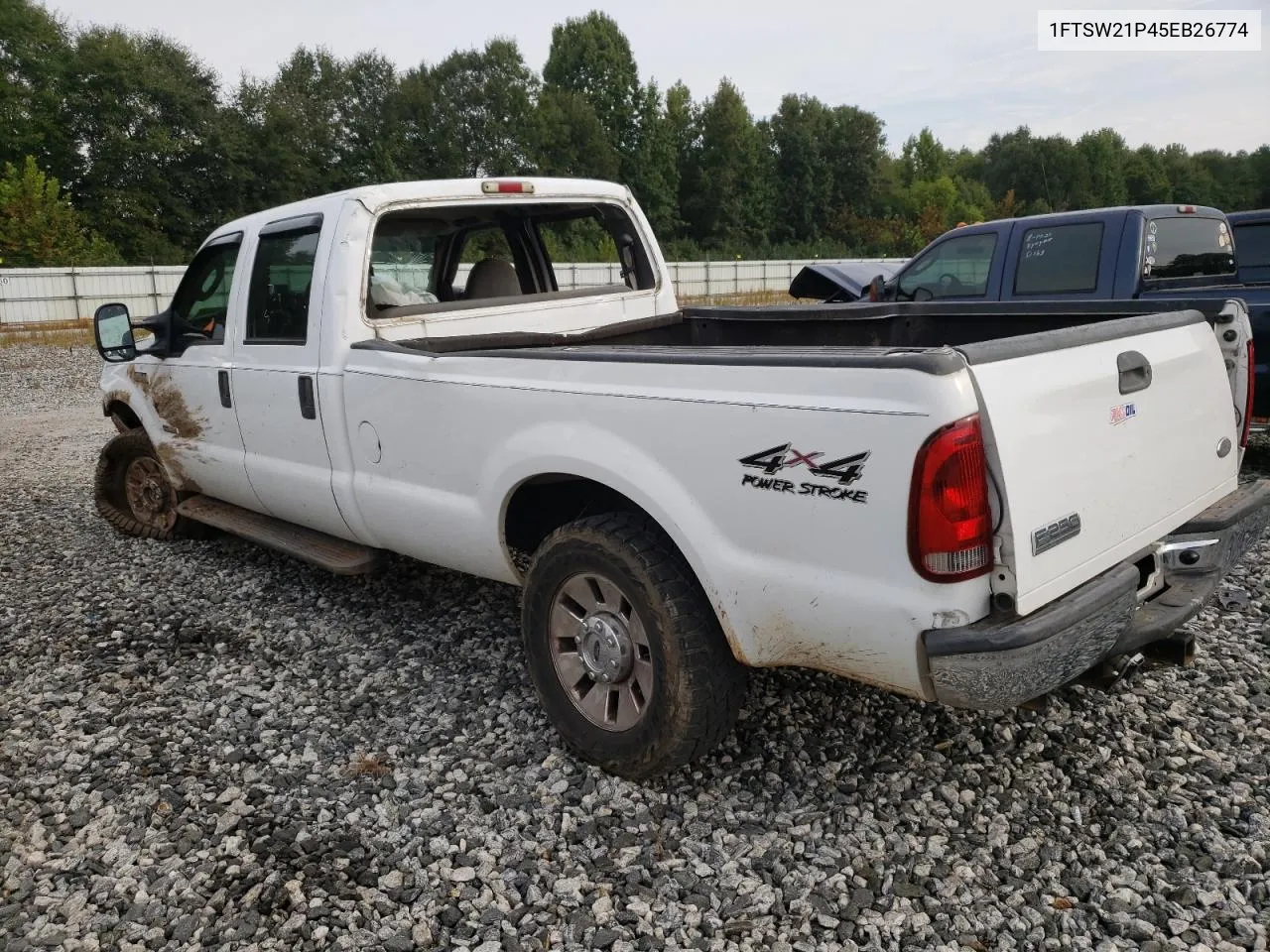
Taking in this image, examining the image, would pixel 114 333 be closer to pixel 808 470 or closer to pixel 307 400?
pixel 307 400

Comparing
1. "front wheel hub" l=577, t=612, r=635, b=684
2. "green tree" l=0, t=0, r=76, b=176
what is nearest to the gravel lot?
"front wheel hub" l=577, t=612, r=635, b=684

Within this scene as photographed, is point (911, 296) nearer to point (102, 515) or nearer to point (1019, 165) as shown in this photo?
point (102, 515)

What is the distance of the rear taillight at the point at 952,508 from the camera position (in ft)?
7.23

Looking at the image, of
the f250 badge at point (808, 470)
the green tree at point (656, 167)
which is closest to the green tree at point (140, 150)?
the green tree at point (656, 167)

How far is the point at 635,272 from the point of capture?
5254 millimetres

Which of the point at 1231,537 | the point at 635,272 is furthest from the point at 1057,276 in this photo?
the point at 1231,537

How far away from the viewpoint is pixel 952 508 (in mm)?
2238

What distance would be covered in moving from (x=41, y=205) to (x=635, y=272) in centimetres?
3731

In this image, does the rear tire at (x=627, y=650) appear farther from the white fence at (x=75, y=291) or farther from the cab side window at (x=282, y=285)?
the white fence at (x=75, y=291)

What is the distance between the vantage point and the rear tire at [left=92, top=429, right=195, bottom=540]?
583 cm

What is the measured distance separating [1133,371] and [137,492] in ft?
18.8

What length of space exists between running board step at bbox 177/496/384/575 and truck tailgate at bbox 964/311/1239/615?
275 cm

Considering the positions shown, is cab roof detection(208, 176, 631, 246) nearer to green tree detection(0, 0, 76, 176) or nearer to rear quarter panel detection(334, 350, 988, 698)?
rear quarter panel detection(334, 350, 988, 698)

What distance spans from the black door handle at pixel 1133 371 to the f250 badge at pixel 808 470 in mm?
892
